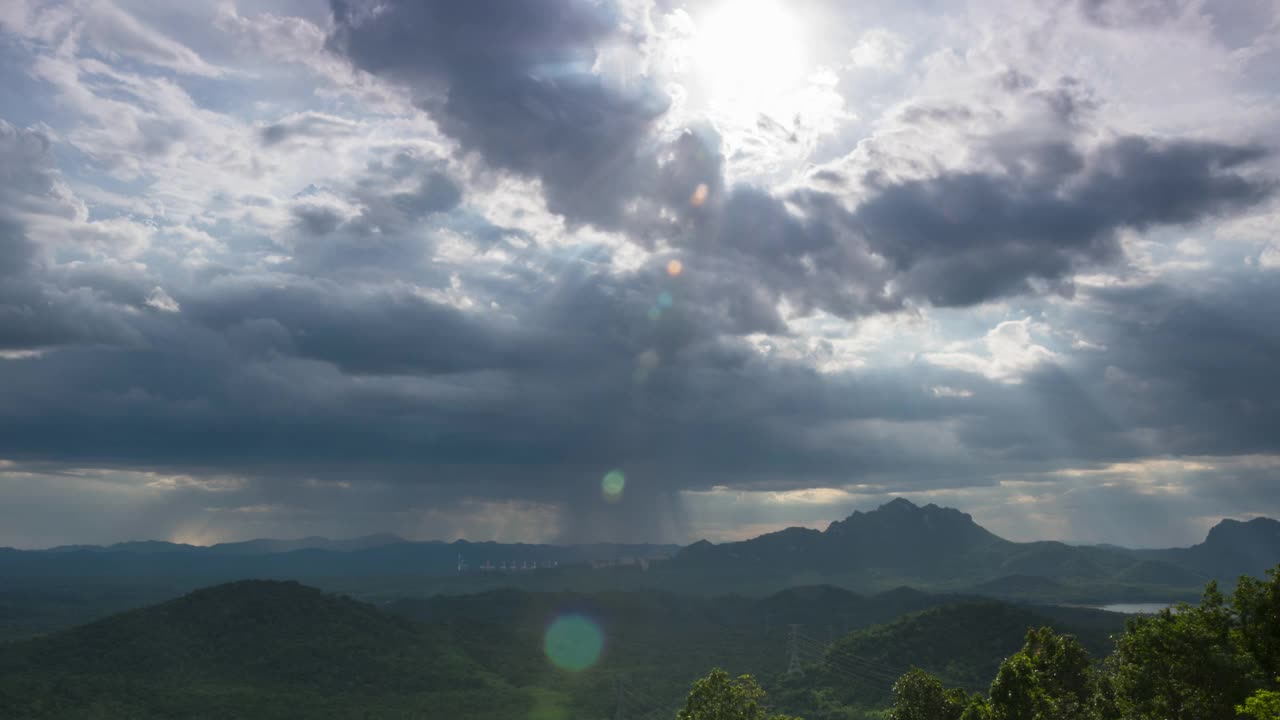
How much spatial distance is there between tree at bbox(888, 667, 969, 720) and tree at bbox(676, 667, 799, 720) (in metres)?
11.1

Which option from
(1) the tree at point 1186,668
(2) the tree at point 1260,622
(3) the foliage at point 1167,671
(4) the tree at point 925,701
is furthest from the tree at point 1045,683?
(2) the tree at point 1260,622

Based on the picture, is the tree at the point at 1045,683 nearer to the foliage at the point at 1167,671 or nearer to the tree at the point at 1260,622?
the foliage at the point at 1167,671

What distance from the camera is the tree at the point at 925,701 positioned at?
69875mm

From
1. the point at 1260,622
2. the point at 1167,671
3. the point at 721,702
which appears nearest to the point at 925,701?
the point at 721,702

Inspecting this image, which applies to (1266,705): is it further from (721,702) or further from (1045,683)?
(721,702)

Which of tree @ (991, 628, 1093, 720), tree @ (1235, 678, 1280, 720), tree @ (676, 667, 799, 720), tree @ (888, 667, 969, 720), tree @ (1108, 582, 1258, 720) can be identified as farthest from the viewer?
tree @ (888, 667, 969, 720)

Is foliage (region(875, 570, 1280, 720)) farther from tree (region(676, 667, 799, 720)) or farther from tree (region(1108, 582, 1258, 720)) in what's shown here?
tree (region(676, 667, 799, 720))

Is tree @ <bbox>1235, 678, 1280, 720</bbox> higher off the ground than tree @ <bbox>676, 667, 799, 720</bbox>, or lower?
higher

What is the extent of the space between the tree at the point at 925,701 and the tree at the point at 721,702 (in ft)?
36.6

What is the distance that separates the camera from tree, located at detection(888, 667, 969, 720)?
2751 inches

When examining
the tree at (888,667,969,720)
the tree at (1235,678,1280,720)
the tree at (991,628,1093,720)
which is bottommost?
the tree at (888,667,969,720)

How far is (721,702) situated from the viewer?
226 feet

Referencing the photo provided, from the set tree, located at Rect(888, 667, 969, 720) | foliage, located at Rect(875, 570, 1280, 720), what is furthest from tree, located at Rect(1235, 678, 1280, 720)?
tree, located at Rect(888, 667, 969, 720)

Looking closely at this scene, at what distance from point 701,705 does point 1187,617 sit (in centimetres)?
3889
